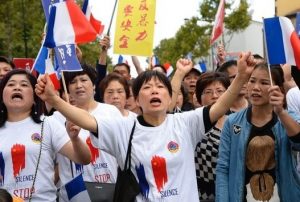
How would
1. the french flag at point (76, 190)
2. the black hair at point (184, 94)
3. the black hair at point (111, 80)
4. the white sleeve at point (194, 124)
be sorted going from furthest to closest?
the black hair at point (184, 94) → the black hair at point (111, 80) → the french flag at point (76, 190) → the white sleeve at point (194, 124)

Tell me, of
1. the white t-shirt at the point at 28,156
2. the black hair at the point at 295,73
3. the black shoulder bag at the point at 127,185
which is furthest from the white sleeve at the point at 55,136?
the black hair at the point at 295,73

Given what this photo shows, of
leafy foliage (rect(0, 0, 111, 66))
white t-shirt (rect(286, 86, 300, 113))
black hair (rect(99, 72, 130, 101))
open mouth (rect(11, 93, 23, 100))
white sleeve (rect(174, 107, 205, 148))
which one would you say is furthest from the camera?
leafy foliage (rect(0, 0, 111, 66))

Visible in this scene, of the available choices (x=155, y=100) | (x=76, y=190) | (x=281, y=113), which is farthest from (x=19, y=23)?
(x=281, y=113)

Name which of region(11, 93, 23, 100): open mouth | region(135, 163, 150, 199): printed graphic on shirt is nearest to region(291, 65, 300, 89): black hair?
region(135, 163, 150, 199): printed graphic on shirt

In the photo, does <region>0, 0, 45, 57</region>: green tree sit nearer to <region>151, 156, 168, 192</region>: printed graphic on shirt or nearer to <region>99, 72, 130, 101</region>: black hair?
<region>99, 72, 130, 101</region>: black hair

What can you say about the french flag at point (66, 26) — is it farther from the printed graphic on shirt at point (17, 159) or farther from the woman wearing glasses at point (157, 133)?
the printed graphic on shirt at point (17, 159)

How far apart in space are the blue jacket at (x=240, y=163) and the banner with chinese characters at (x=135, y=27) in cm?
259

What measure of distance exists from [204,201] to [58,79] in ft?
6.33

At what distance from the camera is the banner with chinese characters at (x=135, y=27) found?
22.4 ft

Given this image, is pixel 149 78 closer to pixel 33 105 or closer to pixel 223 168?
pixel 223 168

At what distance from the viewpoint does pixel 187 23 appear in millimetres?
31344

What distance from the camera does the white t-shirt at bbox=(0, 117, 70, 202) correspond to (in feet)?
13.6

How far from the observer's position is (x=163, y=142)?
3.79 m

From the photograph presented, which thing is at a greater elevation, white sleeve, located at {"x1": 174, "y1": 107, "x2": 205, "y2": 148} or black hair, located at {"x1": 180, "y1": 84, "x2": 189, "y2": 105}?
white sleeve, located at {"x1": 174, "y1": 107, "x2": 205, "y2": 148}
